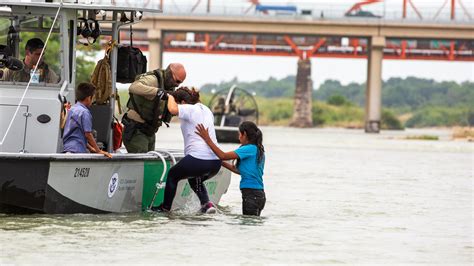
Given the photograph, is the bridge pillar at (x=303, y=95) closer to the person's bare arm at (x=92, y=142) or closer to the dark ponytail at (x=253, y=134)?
the dark ponytail at (x=253, y=134)

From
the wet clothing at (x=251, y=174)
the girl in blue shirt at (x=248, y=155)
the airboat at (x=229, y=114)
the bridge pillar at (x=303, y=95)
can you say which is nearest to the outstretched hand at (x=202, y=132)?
the girl in blue shirt at (x=248, y=155)

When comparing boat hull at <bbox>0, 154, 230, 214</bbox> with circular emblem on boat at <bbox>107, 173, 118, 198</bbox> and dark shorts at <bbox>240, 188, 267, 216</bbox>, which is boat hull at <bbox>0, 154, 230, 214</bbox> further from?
dark shorts at <bbox>240, 188, 267, 216</bbox>

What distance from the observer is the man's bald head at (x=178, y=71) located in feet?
54.4

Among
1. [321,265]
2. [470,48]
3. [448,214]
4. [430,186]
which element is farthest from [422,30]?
[321,265]

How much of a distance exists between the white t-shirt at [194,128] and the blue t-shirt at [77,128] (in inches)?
44.8

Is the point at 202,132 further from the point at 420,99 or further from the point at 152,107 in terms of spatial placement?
the point at 420,99

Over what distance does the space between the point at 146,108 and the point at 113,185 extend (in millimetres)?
1214

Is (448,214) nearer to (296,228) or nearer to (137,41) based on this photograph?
(296,228)

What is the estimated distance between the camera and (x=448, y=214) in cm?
1950

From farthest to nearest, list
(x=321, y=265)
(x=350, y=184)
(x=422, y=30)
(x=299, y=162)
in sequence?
(x=422, y=30)
(x=299, y=162)
(x=350, y=184)
(x=321, y=265)

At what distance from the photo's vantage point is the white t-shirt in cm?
1608

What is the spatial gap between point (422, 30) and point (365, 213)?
2528 inches

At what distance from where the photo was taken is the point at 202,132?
16078mm

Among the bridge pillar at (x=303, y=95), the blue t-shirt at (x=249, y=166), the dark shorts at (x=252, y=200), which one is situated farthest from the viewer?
the bridge pillar at (x=303, y=95)
